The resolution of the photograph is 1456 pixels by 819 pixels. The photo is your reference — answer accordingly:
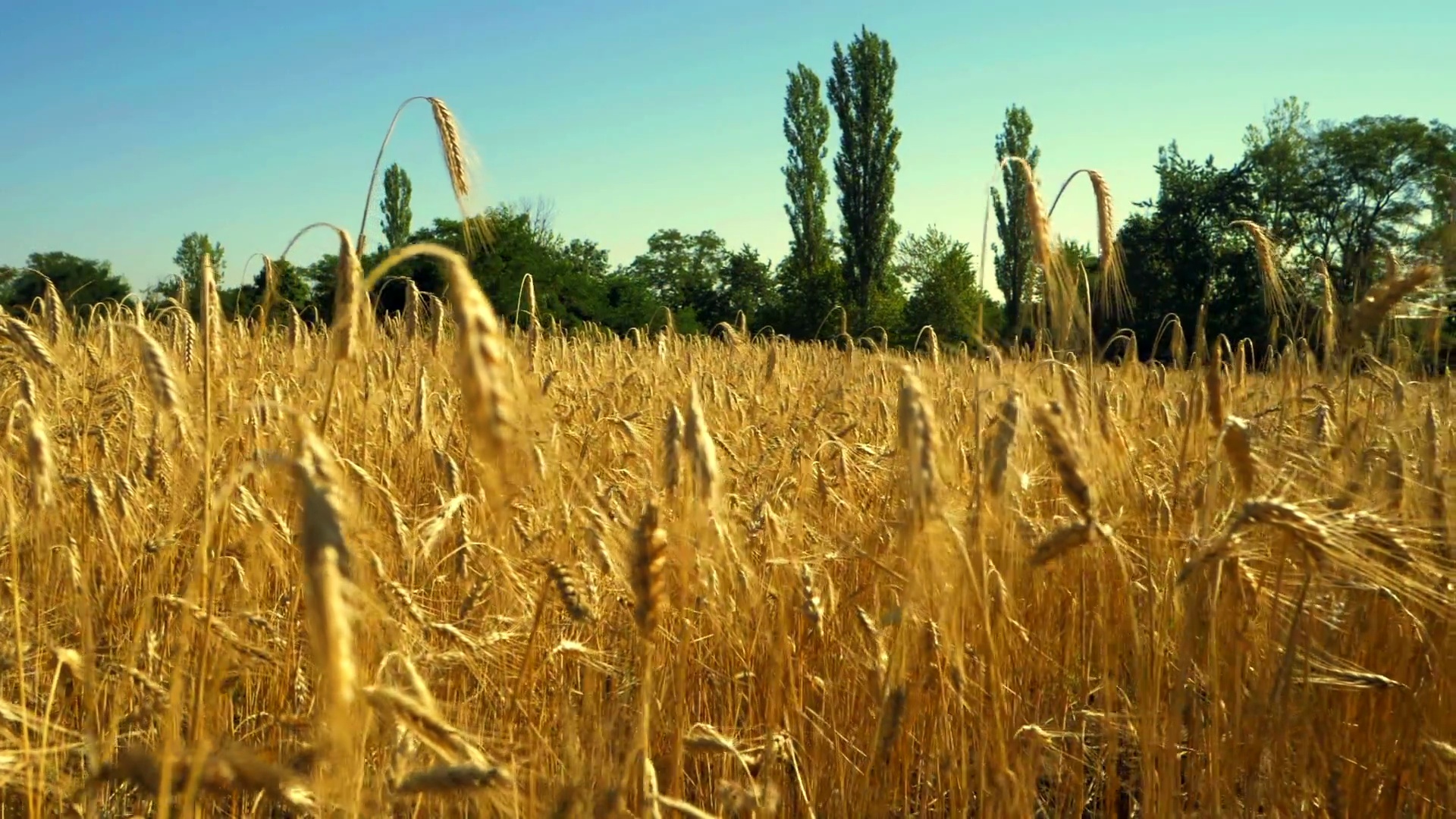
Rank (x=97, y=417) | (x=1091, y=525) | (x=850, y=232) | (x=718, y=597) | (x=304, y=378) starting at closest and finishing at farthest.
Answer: (x=1091, y=525), (x=718, y=597), (x=97, y=417), (x=304, y=378), (x=850, y=232)

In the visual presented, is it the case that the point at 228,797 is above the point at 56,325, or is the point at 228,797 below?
below

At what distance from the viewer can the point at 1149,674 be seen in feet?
5.68

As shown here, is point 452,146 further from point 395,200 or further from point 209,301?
point 395,200

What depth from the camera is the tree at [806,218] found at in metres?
28.0

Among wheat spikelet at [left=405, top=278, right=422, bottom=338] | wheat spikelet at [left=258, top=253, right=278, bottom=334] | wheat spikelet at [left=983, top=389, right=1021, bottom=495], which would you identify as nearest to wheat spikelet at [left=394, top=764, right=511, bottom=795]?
wheat spikelet at [left=983, top=389, right=1021, bottom=495]

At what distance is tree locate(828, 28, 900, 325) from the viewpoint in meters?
28.2

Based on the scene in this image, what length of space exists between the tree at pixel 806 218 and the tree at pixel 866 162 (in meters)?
0.97

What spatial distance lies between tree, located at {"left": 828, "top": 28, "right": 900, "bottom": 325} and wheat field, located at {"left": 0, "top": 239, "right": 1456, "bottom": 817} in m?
25.3

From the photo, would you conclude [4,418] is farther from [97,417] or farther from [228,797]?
[228,797]

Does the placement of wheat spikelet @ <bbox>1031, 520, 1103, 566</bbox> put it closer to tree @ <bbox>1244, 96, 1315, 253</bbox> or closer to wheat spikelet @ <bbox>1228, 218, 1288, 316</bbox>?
wheat spikelet @ <bbox>1228, 218, 1288, 316</bbox>

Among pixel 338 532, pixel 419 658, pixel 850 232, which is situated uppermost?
pixel 850 232

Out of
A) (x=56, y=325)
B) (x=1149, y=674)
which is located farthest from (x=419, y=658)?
(x=56, y=325)

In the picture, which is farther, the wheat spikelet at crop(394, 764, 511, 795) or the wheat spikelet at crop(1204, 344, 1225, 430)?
the wheat spikelet at crop(1204, 344, 1225, 430)

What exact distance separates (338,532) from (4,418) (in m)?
2.26
